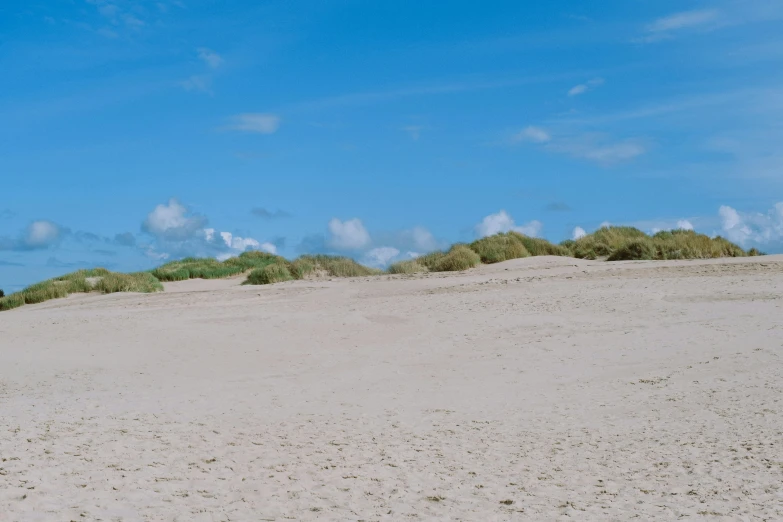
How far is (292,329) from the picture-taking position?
39.9ft

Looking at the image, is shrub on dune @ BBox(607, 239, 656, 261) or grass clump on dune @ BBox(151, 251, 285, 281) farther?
grass clump on dune @ BBox(151, 251, 285, 281)

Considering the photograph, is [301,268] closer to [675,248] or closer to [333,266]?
[333,266]

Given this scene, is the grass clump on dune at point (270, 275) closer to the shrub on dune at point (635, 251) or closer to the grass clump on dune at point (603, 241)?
the grass clump on dune at point (603, 241)

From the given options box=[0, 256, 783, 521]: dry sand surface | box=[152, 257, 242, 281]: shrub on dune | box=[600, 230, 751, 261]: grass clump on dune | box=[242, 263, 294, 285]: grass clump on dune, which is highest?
box=[152, 257, 242, 281]: shrub on dune

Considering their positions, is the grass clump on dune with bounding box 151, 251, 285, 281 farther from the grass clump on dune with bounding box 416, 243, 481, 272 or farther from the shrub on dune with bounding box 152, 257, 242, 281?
the grass clump on dune with bounding box 416, 243, 481, 272

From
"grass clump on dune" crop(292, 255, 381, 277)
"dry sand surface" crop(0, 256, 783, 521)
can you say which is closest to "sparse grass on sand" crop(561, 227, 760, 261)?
"dry sand surface" crop(0, 256, 783, 521)

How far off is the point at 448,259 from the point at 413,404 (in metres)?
10.7

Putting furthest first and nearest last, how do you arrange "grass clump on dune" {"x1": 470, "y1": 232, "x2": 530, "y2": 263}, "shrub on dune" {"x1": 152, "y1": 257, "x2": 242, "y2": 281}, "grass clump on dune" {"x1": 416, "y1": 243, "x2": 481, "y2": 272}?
1. "shrub on dune" {"x1": 152, "y1": 257, "x2": 242, "y2": 281}
2. "grass clump on dune" {"x1": 470, "y1": 232, "x2": 530, "y2": 263}
3. "grass clump on dune" {"x1": 416, "y1": 243, "x2": 481, "y2": 272}

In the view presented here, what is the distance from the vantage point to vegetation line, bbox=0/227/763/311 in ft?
61.2

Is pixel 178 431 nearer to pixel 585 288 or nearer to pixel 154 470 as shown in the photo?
pixel 154 470

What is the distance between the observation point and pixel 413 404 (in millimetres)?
7992

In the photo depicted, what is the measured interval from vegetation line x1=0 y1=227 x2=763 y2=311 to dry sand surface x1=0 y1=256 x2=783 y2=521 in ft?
11.5

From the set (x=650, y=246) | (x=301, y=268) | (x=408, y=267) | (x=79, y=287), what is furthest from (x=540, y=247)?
(x=79, y=287)

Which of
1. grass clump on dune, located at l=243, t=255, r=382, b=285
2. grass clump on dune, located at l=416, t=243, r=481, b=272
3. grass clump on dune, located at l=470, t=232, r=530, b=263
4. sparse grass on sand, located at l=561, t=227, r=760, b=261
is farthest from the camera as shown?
grass clump on dune, located at l=470, t=232, r=530, b=263
